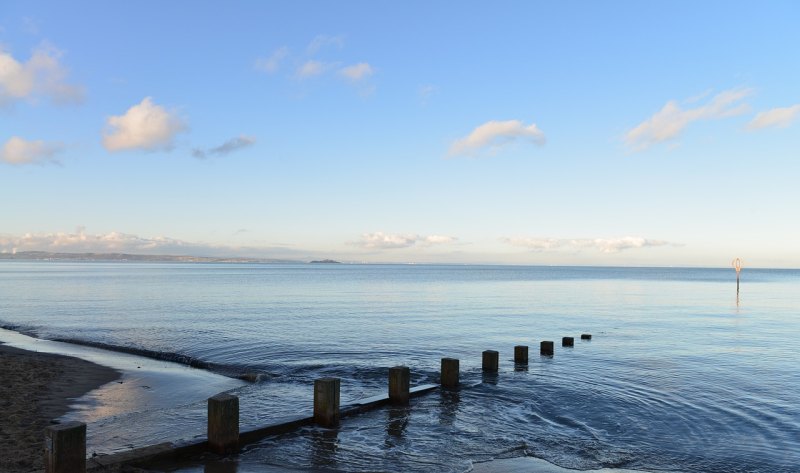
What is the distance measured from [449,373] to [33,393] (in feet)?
38.0

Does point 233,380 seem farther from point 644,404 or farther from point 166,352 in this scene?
point 644,404

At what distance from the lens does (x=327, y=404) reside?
12258 mm

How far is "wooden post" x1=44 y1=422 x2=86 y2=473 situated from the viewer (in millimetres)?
8242

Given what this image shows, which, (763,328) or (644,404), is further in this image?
(763,328)

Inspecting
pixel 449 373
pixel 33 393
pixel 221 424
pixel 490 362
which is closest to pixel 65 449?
pixel 221 424

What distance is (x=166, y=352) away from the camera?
24781 millimetres

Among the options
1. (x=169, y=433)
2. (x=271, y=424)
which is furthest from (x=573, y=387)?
(x=169, y=433)

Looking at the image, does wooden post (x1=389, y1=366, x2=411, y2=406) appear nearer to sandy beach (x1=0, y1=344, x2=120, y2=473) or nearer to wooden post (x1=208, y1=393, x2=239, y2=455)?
wooden post (x1=208, y1=393, x2=239, y2=455)

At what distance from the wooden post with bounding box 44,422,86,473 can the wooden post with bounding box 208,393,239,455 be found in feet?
7.41

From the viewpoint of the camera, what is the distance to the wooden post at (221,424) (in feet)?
34.0

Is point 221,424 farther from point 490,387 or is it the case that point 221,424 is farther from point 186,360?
point 186,360

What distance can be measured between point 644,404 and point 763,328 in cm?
2651

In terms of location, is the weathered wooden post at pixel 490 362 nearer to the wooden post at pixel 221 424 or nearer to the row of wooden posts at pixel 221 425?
the row of wooden posts at pixel 221 425

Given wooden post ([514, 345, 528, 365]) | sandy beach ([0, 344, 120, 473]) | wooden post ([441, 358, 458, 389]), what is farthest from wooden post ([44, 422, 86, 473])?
wooden post ([514, 345, 528, 365])
